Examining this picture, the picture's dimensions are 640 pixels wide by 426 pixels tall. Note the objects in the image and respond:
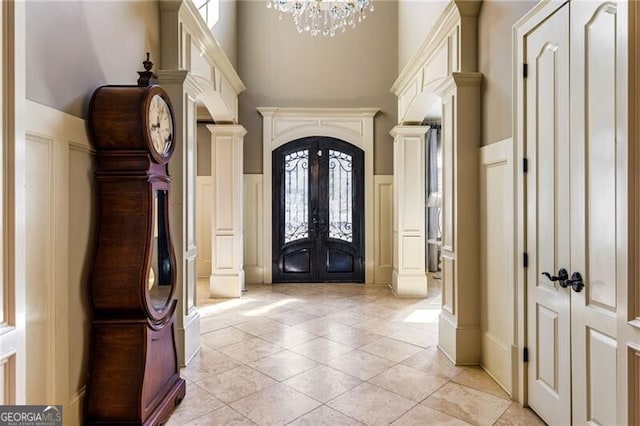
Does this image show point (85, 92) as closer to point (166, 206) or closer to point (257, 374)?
point (166, 206)

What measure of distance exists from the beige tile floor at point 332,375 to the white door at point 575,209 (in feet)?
1.64

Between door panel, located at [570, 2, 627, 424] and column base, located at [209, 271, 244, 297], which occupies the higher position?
door panel, located at [570, 2, 627, 424]

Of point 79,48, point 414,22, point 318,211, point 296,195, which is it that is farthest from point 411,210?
point 79,48

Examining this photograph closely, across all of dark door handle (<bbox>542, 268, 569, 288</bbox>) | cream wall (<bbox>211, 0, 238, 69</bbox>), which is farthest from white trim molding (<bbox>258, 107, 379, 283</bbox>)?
dark door handle (<bbox>542, 268, 569, 288</bbox>)

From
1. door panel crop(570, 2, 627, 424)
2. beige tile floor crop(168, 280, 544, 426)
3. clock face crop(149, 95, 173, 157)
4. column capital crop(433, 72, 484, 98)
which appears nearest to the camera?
door panel crop(570, 2, 627, 424)

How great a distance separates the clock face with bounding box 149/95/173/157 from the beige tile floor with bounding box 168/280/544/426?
176 centimetres

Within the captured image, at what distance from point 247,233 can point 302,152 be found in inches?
66.8

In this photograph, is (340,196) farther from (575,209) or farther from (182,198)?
(575,209)

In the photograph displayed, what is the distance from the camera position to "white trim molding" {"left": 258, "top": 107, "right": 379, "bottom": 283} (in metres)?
6.55

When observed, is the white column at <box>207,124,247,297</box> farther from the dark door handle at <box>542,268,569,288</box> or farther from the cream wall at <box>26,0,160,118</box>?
the dark door handle at <box>542,268,569,288</box>

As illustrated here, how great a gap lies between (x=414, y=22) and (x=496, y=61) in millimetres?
2822

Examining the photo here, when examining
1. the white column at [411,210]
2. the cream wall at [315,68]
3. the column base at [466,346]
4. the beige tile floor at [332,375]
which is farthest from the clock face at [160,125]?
the cream wall at [315,68]

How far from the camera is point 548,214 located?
2.36 metres

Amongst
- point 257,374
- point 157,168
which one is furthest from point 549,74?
point 257,374
